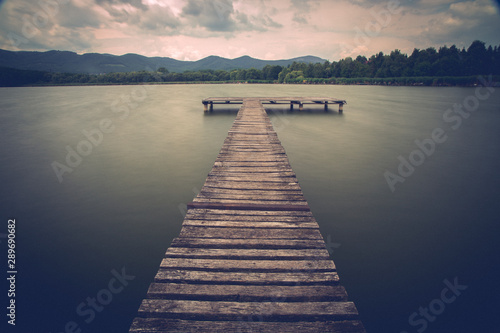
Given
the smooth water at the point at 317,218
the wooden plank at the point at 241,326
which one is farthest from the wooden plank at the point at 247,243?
the smooth water at the point at 317,218

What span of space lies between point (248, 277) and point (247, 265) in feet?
0.67

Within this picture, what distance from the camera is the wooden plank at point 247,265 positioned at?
3350mm

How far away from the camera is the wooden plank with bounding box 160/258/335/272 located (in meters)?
3.35

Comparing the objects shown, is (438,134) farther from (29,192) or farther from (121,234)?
(29,192)

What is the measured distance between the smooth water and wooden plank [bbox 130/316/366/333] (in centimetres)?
200

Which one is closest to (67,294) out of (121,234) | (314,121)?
(121,234)

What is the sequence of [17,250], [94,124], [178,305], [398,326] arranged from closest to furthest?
[178,305], [398,326], [17,250], [94,124]

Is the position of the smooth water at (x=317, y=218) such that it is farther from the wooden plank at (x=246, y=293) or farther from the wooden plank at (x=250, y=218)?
the wooden plank at (x=246, y=293)

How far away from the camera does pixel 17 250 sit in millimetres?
5738

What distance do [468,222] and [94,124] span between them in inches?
966

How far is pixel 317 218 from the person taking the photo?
23.0 feet

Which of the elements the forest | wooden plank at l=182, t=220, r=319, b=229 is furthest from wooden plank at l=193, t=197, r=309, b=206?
the forest

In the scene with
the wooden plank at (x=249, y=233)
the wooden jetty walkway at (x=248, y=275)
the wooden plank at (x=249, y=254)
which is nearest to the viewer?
the wooden jetty walkway at (x=248, y=275)

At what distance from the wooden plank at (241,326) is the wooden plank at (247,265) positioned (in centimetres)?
71
